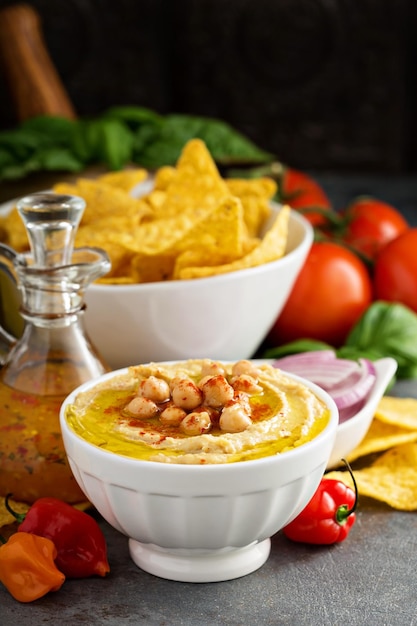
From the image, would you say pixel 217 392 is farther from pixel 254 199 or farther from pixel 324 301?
pixel 324 301

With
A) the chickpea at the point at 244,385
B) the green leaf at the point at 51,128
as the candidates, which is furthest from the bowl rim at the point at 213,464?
the green leaf at the point at 51,128

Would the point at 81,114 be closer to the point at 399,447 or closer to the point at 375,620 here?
the point at 399,447

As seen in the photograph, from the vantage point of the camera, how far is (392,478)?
66.8 inches

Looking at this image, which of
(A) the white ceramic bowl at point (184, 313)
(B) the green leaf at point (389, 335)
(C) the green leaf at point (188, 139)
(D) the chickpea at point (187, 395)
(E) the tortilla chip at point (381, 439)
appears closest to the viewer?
(D) the chickpea at point (187, 395)

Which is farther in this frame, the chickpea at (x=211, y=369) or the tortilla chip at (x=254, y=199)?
the tortilla chip at (x=254, y=199)

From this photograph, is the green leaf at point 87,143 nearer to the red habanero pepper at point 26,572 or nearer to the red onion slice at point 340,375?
the red onion slice at point 340,375

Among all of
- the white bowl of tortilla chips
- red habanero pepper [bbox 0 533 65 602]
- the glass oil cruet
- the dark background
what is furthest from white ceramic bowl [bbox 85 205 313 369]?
the dark background

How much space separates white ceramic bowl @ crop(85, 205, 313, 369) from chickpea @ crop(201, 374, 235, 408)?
49cm

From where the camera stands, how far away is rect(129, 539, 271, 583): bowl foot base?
4.60 feet

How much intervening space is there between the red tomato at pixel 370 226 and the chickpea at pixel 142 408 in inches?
57.5

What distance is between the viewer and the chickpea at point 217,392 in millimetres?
1380

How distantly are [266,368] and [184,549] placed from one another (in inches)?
12.7

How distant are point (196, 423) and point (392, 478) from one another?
1.67ft

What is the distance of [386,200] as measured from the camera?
4.05m
